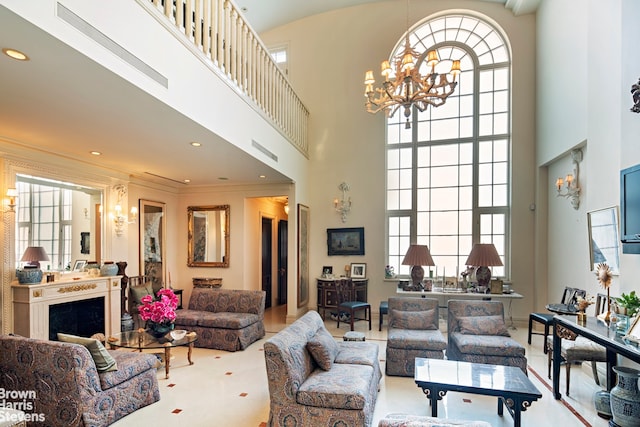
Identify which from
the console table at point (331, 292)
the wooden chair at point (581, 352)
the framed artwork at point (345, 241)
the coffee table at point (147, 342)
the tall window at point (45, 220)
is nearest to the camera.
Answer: the wooden chair at point (581, 352)

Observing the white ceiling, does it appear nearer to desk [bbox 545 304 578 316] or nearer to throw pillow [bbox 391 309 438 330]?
throw pillow [bbox 391 309 438 330]

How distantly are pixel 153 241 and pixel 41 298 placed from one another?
2.50 m

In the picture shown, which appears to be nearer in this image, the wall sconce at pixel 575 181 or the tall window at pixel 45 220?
the tall window at pixel 45 220

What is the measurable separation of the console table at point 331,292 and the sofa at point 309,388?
3.80m

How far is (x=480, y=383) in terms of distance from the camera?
2684mm

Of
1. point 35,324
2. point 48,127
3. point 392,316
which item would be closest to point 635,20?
point 392,316

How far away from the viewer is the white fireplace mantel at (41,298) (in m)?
4.14

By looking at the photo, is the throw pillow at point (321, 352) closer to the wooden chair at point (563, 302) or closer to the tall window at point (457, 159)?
the wooden chair at point (563, 302)

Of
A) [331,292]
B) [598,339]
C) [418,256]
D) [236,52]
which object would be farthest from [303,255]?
[598,339]

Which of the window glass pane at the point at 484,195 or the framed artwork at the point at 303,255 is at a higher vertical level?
the window glass pane at the point at 484,195

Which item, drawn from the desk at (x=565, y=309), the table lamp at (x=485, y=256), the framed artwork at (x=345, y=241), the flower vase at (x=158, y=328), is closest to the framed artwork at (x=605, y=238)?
the desk at (x=565, y=309)

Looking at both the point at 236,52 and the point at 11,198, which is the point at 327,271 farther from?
the point at 11,198

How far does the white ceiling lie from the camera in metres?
2.19

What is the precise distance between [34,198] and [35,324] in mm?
1658
